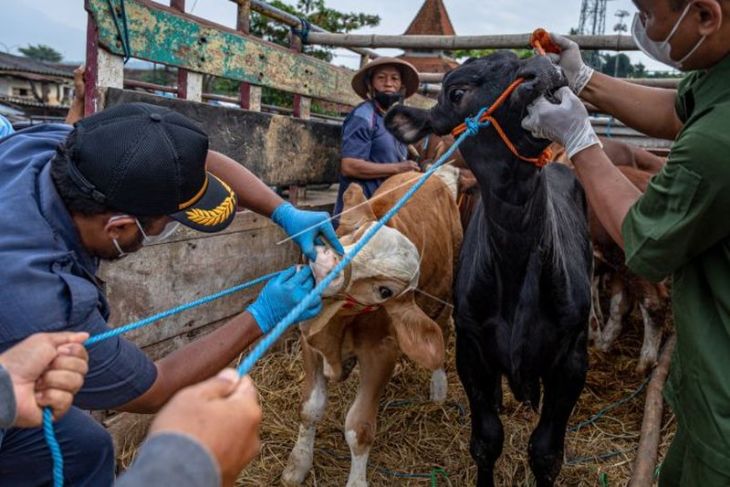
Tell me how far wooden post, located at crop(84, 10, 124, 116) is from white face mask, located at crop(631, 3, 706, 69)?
239 cm

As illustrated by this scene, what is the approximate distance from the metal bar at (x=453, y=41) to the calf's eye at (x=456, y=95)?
8.27 ft

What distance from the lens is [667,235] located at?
156 centimetres

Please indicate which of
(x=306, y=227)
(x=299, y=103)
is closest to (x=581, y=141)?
(x=306, y=227)

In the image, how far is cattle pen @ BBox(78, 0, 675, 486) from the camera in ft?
10.6

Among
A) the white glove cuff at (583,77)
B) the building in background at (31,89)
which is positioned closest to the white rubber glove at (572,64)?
the white glove cuff at (583,77)

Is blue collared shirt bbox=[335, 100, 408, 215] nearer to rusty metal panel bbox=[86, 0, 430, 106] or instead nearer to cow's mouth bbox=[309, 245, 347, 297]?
rusty metal panel bbox=[86, 0, 430, 106]

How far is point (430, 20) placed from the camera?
2681 cm

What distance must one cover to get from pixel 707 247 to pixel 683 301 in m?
0.20

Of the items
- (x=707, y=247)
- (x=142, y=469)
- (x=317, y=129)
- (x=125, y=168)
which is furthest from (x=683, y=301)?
(x=317, y=129)

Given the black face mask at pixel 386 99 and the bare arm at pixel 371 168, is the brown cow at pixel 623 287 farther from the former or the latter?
the black face mask at pixel 386 99

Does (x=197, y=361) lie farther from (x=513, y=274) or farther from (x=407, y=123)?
(x=407, y=123)

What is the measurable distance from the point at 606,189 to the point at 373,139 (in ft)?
10.4

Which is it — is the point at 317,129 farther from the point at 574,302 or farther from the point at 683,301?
the point at 683,301

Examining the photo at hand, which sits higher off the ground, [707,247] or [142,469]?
[707,247]
